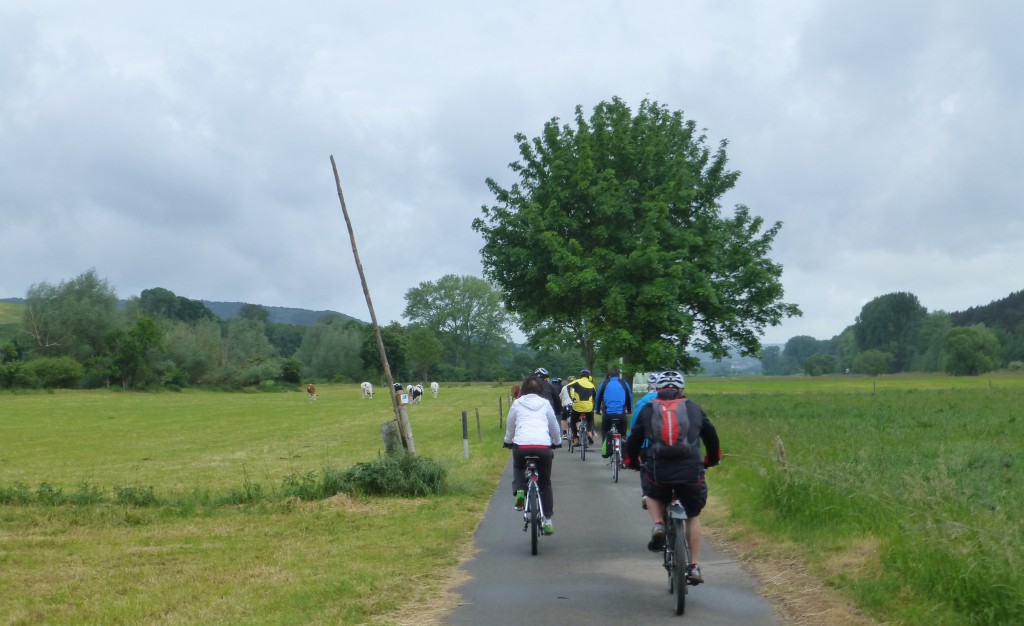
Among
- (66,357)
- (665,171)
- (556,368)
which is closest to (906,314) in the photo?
(556,368)

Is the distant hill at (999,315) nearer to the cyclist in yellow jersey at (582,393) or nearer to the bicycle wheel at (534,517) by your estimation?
the cyclist in yellow jersey at (582,393)

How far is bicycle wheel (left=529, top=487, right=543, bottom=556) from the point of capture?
1048cm

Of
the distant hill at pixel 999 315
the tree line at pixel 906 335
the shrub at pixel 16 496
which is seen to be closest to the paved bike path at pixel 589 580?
the shrub at pixel 16 496

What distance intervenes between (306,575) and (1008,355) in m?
143

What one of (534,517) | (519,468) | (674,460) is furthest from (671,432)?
(519,468)

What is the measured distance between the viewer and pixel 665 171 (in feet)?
115

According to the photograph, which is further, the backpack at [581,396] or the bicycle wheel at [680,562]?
the backpack at [581,396]

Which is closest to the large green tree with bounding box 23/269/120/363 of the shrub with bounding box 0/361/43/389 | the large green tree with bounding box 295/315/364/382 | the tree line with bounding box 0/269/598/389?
the tree line with bounding box 0/269/598/389

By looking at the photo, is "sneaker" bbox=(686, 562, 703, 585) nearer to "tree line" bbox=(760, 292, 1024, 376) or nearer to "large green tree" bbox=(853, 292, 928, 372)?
"tree line" bbox=(760, 292, 1024, 376)

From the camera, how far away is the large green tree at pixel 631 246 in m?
33.2

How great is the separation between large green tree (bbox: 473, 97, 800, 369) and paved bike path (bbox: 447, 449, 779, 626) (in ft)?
64.0

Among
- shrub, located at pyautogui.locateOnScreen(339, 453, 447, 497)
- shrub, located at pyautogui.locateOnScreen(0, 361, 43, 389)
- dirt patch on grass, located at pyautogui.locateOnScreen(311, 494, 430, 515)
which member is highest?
shrub, located at pyautogui.locateOnScreen(0, 361, 43, 389)

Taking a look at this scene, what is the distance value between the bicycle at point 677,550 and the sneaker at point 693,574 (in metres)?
0.05

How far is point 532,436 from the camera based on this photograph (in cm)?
1124
